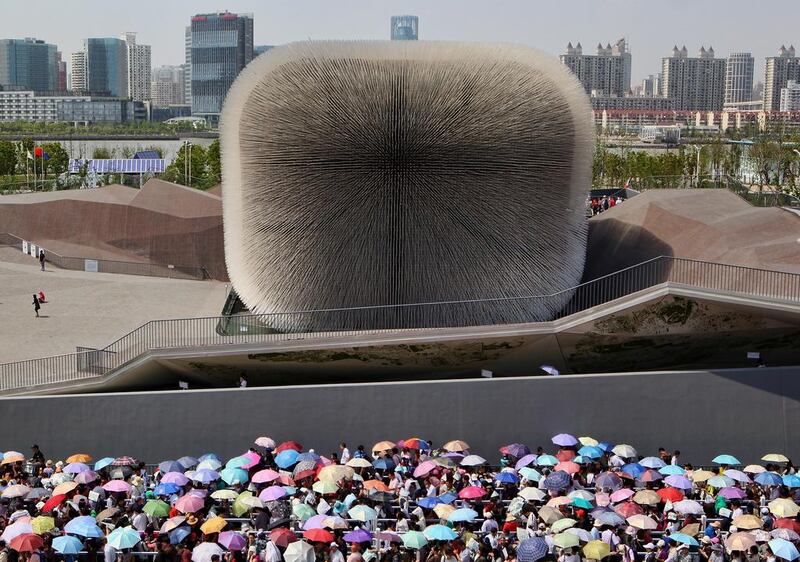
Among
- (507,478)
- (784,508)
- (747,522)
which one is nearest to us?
(747,522)

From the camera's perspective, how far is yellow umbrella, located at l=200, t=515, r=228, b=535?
1761 cm

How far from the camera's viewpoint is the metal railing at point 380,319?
2706 cm

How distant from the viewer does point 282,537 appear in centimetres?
1720

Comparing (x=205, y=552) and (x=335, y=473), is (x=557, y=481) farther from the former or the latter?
(x=205, y=552)

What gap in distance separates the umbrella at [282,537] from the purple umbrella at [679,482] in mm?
7291

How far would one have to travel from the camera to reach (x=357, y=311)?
28250mm

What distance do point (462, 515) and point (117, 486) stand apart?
643cm

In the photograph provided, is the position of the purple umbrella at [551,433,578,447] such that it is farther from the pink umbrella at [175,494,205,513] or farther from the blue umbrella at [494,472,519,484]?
the pink umbrella at [175,494,205,513]

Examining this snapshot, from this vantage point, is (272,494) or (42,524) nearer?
(42,524)

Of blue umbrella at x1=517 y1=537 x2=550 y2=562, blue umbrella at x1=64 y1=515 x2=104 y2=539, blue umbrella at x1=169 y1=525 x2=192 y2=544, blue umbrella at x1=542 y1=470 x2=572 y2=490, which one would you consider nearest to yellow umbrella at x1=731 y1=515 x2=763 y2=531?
blue umbrella at x1=542 y1=470 x2=572 y2=490

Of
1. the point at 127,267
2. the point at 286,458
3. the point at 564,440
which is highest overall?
the point at 127,267

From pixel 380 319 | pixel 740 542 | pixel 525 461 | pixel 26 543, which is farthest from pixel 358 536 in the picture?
pixel 380 319

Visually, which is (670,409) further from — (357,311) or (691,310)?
(357,311)

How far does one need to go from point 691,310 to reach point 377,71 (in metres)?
9.31
